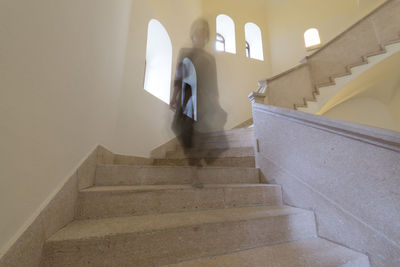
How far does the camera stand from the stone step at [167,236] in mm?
807

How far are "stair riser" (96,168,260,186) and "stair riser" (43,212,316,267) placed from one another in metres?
0.64

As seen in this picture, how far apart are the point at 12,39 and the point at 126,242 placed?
0.97 m

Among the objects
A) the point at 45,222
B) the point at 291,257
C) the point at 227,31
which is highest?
the point at 227,31

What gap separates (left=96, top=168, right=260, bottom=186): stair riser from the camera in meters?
1.46

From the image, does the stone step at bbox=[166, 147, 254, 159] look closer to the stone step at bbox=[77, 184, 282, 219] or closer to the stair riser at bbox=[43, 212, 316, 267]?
the stone step at bbox=[77, 184, 282, 219]

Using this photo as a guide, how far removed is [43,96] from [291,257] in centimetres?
150

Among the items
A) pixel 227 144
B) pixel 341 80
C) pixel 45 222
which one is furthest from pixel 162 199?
pixel 341 80

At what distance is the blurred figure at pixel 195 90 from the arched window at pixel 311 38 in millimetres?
5595

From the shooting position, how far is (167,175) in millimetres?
1594

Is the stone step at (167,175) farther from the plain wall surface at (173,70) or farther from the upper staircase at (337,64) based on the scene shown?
the upper staircase at (337,64)

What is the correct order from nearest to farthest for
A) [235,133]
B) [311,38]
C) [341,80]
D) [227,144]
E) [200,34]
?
[200,34] < [227,144] < [235,133] < [341,80] < [311,38]

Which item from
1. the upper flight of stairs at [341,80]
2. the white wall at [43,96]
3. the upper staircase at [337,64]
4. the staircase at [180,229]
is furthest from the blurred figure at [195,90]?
the upper flight of stairs at [341,80]

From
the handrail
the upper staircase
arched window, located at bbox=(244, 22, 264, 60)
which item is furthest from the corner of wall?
arched window, located at bbox=(244, 22, 264, 60)

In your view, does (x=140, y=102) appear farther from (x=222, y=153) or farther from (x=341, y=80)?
(x=341, y=80)
